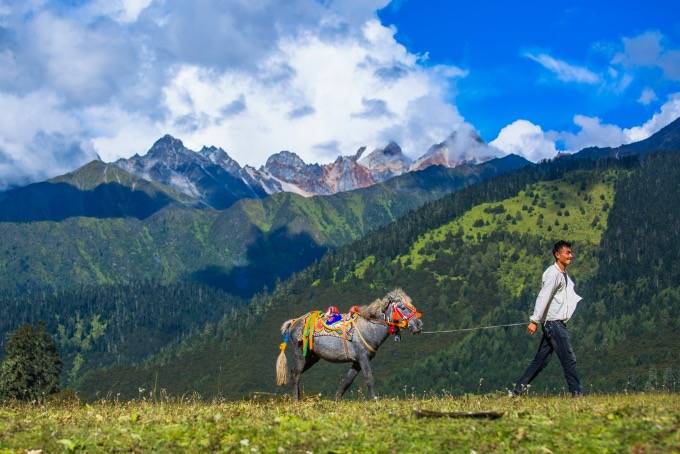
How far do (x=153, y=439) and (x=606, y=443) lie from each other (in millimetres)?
8178

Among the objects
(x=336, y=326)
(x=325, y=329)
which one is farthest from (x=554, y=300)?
(x=325, y=329)

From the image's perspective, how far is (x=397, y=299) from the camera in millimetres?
26688

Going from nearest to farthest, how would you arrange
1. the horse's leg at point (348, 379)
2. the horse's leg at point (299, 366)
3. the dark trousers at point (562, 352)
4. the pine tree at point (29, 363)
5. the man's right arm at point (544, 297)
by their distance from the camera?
the dark trousers at point (562, 352) < the man's right arm at point (544, 297) < the horse's leg at point (348, 379) < the horse's leg at point (299, 366) < the pine tree at point (29, 363)

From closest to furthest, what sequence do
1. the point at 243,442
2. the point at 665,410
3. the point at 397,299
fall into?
the point at 243,442 < the point at 665,410 < the point at 397,299

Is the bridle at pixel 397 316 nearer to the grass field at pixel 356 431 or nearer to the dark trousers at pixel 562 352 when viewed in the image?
the dark trousers at pixel 562 352

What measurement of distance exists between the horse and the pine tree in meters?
77.7

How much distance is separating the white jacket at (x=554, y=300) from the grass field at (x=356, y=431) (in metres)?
5.20

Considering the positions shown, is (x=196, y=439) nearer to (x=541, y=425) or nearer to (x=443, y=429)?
(x=443, y=429)

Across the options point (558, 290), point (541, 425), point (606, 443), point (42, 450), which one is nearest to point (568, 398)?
point (558, 290)

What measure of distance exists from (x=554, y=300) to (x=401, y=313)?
5869 mm

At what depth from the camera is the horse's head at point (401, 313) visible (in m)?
26.1

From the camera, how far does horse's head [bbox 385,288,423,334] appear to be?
2608cm

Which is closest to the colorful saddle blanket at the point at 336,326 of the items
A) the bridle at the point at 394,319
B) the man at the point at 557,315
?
the bridle at the point at 394,319

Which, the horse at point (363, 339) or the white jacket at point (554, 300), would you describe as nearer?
the white jacket at point (554, 300)
